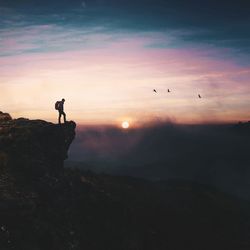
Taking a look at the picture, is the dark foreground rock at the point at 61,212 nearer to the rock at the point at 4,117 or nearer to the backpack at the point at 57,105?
the rock at the point at 4,117

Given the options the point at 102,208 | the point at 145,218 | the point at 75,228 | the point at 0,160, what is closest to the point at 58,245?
the point at 75,228

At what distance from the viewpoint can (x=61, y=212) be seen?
5553 cm

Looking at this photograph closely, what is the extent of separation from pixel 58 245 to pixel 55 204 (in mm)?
9992

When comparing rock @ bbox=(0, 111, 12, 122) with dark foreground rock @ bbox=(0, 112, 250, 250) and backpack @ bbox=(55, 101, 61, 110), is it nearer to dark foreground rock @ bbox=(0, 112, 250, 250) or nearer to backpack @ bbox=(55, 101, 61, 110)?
dark foreground rock @ bbox=(0, 112, 250, 250)

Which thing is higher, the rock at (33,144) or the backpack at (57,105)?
the backpack at (57,105)

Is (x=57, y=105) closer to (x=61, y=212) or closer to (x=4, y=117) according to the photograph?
(x=4, y=117)

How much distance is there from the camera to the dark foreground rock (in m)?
45.3

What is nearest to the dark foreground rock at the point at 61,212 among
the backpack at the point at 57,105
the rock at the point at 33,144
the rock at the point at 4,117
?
the rock at the point at 33,144

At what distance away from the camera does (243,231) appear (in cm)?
12644

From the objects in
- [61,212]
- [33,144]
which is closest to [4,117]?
[33,144]

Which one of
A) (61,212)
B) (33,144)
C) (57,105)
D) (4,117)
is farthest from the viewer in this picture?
(4,117)

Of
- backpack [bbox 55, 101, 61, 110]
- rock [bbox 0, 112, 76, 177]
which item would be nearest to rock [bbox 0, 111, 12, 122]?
rock [bbox 0, 112, 76, 177]

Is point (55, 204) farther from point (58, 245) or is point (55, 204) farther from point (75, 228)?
point (58, 245)

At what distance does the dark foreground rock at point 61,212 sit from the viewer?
1783 inches
